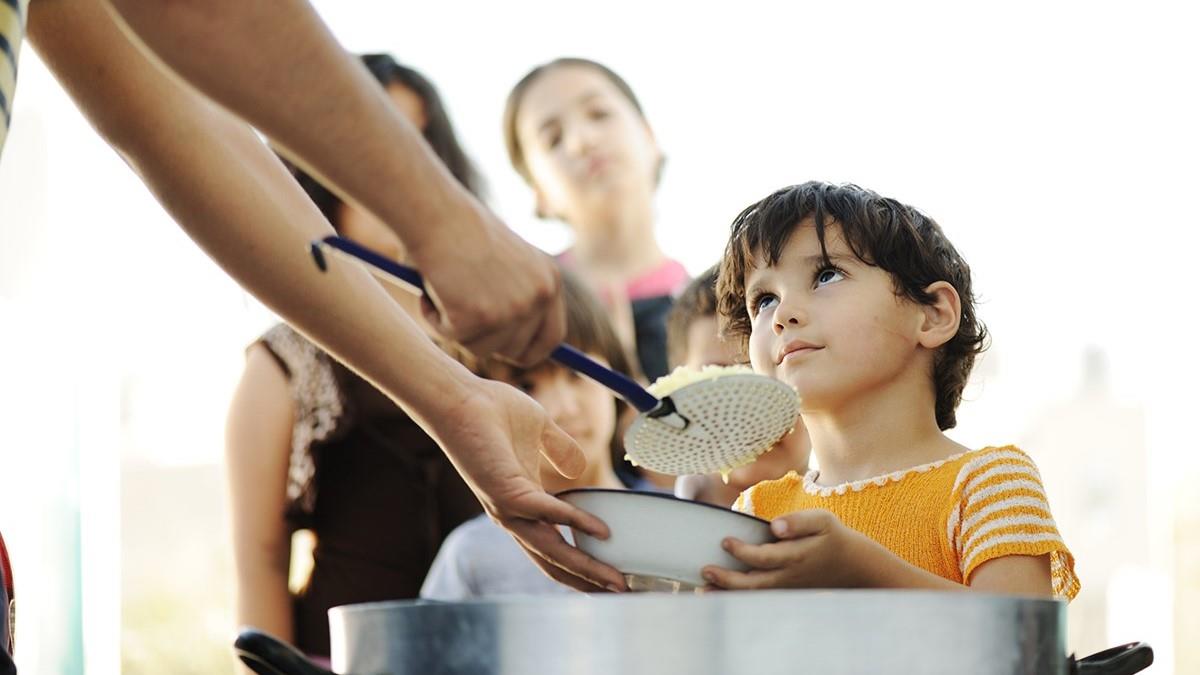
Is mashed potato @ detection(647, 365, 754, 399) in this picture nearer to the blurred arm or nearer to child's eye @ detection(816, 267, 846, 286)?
child's eye @ detection(816, 267, 846, 286)

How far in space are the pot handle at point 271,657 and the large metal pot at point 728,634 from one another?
84mm

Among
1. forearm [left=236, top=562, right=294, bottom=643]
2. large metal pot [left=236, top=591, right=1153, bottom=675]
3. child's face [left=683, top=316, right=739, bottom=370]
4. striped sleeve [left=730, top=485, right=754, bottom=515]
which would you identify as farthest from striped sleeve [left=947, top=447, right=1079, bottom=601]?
forearm [left=236, top=562, right=294, bottom=643]

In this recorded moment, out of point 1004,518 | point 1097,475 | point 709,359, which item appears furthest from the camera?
point 1097,475

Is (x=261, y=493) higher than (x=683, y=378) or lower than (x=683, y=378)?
higher

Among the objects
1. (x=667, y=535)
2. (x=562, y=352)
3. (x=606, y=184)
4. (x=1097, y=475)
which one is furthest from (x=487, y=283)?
(x=1097, y=475)

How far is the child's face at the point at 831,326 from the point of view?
1.21 metres

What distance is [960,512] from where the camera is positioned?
1135 mm

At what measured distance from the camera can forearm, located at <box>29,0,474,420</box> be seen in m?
0.97

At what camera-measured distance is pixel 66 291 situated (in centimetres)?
201

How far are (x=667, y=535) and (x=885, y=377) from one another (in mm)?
400

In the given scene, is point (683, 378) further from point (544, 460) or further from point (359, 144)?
point (544, 460)

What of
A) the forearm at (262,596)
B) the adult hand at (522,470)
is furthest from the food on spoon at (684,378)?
the forearm at (262,596)

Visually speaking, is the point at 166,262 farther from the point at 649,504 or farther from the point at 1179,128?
the point at 649,504

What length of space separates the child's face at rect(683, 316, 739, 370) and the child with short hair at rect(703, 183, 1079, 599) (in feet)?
1.56
